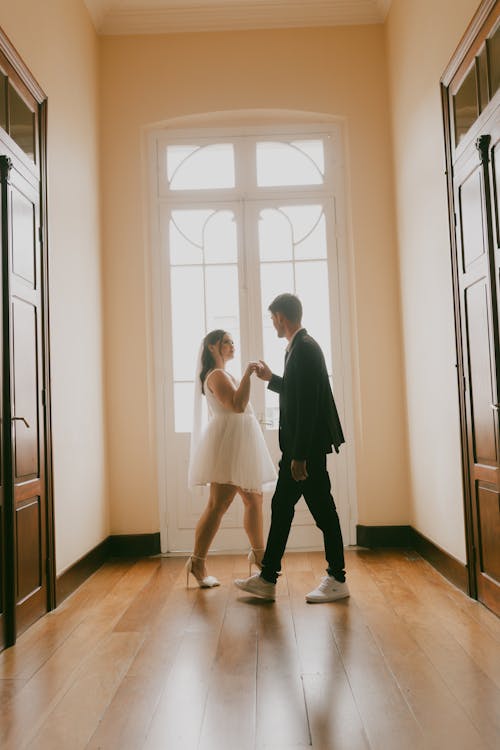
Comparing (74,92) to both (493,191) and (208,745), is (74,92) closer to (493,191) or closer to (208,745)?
(493,191)

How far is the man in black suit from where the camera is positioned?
3.88 m

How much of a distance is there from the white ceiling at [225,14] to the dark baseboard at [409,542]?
3.97 m

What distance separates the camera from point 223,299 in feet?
18.9

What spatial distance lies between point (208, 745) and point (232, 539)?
3423 millimetres

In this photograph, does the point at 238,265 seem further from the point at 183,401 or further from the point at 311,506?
the point at 311,506

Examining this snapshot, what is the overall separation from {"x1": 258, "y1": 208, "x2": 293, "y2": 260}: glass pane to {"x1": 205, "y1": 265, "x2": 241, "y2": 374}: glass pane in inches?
11.8

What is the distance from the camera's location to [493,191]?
3.37m

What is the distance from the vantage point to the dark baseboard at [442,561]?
13.2 feet

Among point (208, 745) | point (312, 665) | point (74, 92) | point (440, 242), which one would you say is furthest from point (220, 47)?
point (208, 745)

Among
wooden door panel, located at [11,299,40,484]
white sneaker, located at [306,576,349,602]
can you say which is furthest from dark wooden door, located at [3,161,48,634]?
white sneaker, located at [306,576,349,602]

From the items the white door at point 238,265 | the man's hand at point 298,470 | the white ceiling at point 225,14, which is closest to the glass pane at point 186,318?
the white door at point 238,265

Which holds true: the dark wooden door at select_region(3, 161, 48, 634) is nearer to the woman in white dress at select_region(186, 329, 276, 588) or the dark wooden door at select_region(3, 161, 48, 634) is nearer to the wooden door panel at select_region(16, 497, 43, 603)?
the wooden door panel at select_region(16, 497, 43, 603)

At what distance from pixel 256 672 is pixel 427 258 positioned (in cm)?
287

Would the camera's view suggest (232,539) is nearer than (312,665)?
No
